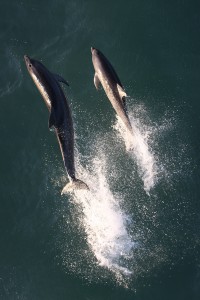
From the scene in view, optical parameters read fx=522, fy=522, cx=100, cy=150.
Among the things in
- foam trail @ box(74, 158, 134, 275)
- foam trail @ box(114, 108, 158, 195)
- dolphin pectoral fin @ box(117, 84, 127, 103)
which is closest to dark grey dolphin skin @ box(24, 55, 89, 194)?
foam trail @ box(74, 158, 134, 275)

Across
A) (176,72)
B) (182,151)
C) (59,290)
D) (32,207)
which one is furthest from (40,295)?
(176,72)

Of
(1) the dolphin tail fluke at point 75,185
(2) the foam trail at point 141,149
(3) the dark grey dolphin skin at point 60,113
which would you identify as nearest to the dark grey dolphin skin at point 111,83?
(2) the foam trail at point 141,149

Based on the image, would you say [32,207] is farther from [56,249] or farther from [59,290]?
[59,290]

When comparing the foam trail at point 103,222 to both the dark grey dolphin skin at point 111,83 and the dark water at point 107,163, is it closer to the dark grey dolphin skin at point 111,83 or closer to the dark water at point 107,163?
the dark water at point 107,163

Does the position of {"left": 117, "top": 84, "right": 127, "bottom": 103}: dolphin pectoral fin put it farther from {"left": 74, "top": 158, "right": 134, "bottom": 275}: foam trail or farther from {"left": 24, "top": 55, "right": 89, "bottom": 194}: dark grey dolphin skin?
{"left": 74, "top": 158, "right": 134, "bottom": 275}: foam trail

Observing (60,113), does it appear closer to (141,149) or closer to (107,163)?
(107,163)

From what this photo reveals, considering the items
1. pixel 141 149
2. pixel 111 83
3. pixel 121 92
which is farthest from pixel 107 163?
pixel 111 83
